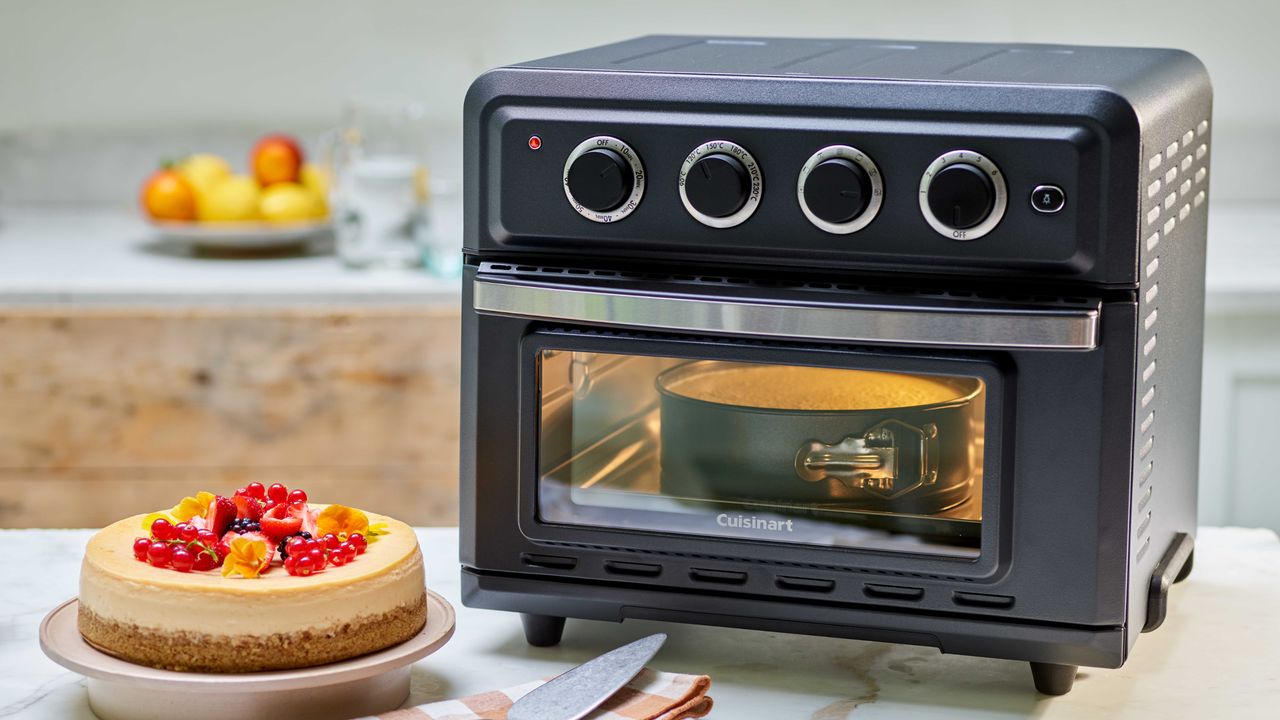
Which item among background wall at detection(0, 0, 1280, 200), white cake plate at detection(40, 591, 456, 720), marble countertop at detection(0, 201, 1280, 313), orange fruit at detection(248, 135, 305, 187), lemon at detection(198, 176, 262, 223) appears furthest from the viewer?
background wall at detection(0, 0, 1280, 200)

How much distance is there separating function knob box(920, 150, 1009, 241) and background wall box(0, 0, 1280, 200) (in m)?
2.06

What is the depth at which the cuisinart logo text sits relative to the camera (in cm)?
105

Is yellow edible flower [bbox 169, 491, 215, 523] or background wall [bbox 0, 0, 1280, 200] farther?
background wall [bbox 0, 0, 1280, 200]

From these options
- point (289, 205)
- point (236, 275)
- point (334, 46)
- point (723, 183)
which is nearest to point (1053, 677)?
Answer: point (723, 183)

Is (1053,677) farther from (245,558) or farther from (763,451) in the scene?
(245,558)

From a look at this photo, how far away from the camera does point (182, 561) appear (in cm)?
92

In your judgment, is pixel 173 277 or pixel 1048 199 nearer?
pixel 1048 199

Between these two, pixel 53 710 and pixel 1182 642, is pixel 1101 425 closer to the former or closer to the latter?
pixel 1182 642

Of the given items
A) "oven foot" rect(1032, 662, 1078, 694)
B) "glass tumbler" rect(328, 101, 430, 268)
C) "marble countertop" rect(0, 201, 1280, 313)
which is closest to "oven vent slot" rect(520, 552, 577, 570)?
"oven foot" rect(1032, 662, 1078, 694)

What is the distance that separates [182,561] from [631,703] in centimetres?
28

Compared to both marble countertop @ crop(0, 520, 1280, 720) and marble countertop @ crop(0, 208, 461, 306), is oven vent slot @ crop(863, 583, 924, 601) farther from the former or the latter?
marble countertop @ crop(0, 208, 461, 306)

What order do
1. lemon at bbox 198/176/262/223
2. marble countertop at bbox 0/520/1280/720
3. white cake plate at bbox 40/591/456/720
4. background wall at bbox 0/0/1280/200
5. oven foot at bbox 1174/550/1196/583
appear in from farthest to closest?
background wall at bbox 0/0/1280/200
lemon at bbox 198/176/262/223
oven foot at bbox 1174/550/1196/583
marble countertop at bbox 0/520/1280/720
white cake plate at bbox 40/591/456/720

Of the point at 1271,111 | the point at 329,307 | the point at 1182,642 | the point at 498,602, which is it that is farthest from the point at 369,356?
the point at 1271,111

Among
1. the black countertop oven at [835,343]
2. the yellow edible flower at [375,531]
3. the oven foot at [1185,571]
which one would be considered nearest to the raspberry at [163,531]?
the yellow edible flower at [375,531]
